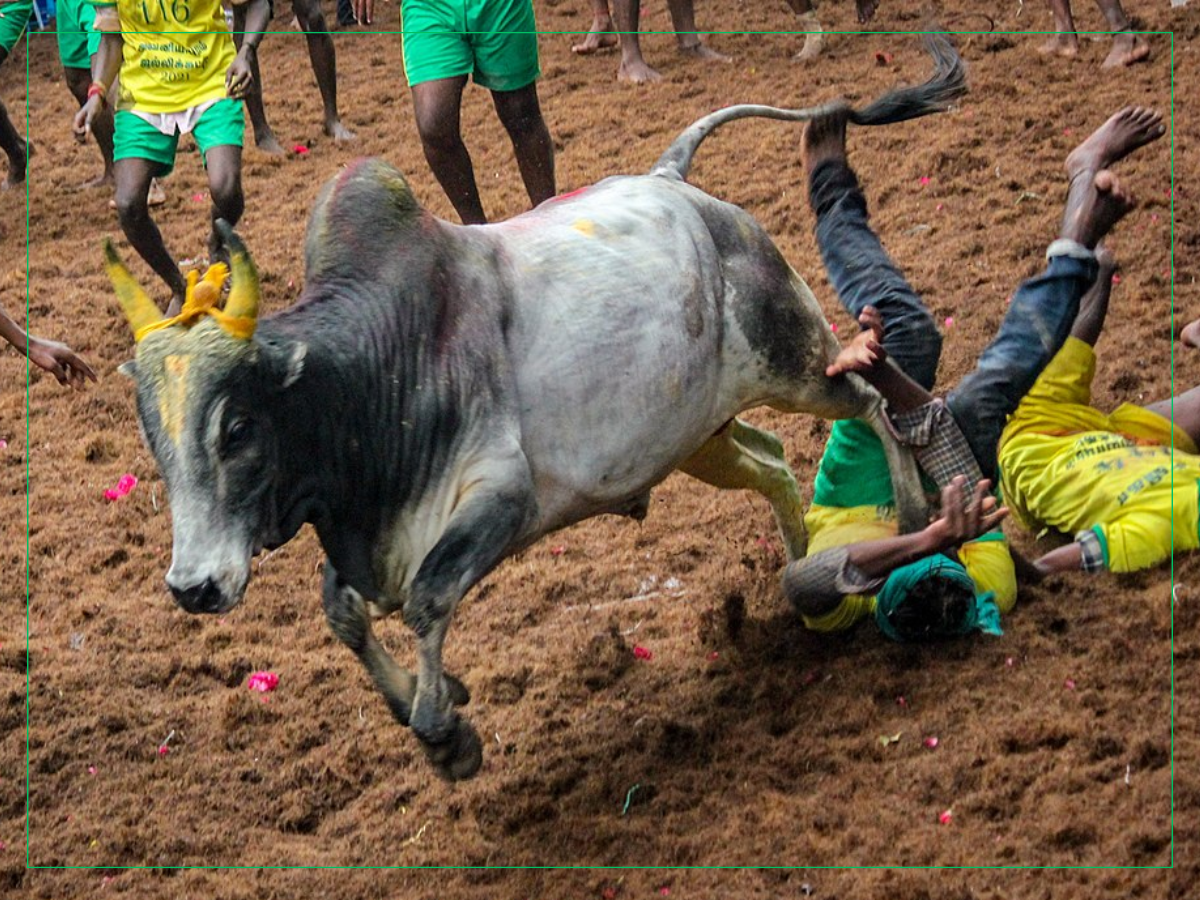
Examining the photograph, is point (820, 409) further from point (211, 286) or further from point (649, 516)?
point (211, 286)

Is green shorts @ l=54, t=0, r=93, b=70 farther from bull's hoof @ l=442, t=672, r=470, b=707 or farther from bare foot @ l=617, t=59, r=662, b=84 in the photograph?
bull's hoof @ l=442, t=672, r=470, b=707

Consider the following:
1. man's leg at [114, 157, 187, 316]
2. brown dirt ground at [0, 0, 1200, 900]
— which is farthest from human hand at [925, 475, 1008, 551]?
man's leg at [114, 157, 187, 316]

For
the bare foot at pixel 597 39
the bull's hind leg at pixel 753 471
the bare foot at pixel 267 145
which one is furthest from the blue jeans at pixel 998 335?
the bare foot at pixel 597 39

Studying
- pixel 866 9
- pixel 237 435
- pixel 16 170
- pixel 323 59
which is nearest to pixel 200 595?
pixel 237 435

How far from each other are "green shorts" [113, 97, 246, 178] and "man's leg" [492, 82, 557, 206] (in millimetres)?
982

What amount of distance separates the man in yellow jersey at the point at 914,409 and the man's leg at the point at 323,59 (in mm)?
3726

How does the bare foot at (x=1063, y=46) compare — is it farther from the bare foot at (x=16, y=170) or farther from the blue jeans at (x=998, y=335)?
the bare foot at (x=16, y=170)

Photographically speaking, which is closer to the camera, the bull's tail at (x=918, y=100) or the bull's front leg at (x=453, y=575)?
the bull's front leg at (x=453, y=575)

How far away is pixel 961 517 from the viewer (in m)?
3.84

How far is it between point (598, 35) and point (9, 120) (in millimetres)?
2847

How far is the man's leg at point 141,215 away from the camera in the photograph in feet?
20.0

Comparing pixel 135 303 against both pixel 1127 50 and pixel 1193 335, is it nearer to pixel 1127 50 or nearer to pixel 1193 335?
pixel 1193 335

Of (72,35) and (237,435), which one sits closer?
(237,435)

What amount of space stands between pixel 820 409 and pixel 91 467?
2.72 metres
